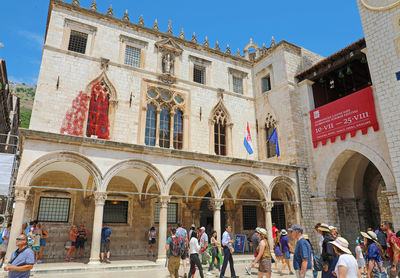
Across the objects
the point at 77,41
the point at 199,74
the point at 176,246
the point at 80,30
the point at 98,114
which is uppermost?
the point at 80,30

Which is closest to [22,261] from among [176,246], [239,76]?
[176,246]

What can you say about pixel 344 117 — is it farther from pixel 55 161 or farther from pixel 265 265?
pixel 55 161

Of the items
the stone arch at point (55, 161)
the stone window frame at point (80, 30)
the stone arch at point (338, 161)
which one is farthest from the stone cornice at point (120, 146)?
the stone window frame at point (80, 30)

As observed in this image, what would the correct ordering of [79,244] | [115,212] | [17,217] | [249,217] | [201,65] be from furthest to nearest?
[201,65]
[249,217]
[115,212]
[79,244]
[17,217]

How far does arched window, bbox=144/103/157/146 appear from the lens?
16.0m

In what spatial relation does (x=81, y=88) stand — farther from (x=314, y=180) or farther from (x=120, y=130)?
(x=314, y=180)

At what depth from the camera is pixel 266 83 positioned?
20.6 metres

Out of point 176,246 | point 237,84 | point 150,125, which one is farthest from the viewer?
point 237,84

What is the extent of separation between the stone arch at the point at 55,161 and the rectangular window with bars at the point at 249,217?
10171mm

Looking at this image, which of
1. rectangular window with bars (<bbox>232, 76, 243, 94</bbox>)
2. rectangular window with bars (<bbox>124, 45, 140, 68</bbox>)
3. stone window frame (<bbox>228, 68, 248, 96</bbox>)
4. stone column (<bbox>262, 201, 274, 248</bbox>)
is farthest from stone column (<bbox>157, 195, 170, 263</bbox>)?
rectangular window with bars (<bbox>232, 76, 243, 94</bbox>)

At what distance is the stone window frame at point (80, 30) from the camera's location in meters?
15.2

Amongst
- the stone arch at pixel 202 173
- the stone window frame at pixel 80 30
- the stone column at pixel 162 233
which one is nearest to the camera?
the stone column at pixel 162 233

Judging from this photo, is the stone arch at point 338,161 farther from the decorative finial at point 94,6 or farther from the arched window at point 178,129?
the decorative finial at point 94,6

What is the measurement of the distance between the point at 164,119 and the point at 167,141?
136 cm
